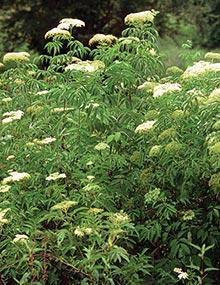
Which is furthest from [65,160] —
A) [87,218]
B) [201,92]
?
[201,92]

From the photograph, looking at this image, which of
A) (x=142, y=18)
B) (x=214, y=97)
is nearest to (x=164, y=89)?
(x=214, y=97)

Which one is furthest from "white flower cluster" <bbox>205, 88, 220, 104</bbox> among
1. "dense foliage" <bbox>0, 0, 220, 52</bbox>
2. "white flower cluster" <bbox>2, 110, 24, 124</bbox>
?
"dense foliage" <bbox>0, 0, 220, 52</bbox>

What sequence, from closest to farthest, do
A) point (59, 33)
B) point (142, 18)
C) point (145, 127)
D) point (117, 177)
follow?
point (145, 127) → point (117, 177) → point (142, 18) → point (59, 33)

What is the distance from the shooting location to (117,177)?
164 inches

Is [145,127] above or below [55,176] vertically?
above

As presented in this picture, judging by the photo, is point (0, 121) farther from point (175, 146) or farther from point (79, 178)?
point (175, 146)

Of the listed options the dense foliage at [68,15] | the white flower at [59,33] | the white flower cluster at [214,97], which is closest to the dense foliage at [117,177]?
the white flower cluster at [214,97]

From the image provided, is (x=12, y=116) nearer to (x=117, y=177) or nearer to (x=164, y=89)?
(x=117, y=177)

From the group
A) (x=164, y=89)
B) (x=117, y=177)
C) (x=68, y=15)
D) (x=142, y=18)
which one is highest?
(x=142, y=18)

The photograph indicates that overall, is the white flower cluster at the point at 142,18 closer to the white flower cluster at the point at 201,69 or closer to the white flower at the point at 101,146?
the white flower cluster at the point at 201,69

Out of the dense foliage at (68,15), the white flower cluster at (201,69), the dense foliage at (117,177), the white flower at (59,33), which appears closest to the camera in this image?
the dense foliage at (117,177)

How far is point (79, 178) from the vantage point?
162 inches

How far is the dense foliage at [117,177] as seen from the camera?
369 centimetres

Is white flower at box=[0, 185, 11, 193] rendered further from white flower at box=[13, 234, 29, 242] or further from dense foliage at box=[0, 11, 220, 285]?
white flower at box=[13, 234, 29, 242]
